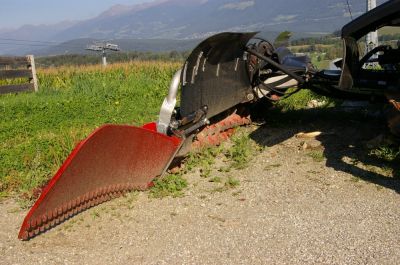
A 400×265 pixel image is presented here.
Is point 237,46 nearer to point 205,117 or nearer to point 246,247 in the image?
point 205,117

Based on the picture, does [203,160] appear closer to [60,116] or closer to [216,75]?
[216,75]

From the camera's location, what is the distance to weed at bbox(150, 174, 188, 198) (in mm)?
4938

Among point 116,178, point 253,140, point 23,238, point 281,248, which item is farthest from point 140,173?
point 253,140

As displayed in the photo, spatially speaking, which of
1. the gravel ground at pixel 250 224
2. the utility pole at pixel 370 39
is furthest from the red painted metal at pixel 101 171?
the utility pole at pixel 370 39

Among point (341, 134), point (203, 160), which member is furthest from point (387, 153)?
point (203, 160)

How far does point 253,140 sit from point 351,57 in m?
1.75

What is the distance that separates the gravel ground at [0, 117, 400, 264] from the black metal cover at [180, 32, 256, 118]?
833mm

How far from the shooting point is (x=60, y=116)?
29.2ft

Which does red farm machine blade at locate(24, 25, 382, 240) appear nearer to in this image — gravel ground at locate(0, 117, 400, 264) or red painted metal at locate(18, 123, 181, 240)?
red painted metal at locate(18, 123, 181, 240)

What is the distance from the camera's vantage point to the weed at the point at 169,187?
194 inches

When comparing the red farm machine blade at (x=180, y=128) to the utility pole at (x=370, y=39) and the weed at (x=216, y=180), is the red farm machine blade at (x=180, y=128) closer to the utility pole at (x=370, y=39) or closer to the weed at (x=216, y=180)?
the weed at (x=216, y=180)

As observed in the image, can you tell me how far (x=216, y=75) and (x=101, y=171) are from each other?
196 cm

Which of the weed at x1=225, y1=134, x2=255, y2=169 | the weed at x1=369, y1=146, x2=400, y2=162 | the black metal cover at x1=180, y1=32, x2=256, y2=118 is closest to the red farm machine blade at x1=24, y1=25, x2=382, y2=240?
the black metal cover at x1=180, y1=32, x2=256, y2=118

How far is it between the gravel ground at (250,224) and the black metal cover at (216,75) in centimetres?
83
